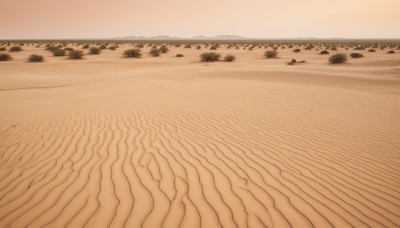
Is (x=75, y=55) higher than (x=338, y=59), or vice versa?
(x=75, y=55)

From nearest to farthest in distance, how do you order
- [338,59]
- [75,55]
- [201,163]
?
[201,163], [338,59], [75,55]

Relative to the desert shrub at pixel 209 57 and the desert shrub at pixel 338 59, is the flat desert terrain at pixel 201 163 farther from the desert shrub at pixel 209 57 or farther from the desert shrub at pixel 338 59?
the desert shrub at pixel 209 57

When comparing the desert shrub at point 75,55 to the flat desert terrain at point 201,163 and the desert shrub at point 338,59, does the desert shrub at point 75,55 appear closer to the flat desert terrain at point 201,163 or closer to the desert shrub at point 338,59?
the flat desert terrain at point 201,163

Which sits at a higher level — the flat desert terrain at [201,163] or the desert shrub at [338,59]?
the desert shrub at [338,59]

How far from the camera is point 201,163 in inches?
143

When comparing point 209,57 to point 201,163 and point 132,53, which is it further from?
point 201,163

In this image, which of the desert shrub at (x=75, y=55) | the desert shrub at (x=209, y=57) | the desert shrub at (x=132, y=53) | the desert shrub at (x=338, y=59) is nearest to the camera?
the desert shrub at (x=338, y=59)

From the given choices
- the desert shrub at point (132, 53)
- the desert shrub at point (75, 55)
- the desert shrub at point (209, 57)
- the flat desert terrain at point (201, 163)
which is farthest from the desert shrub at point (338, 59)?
the desert shrub at point (75, 55)

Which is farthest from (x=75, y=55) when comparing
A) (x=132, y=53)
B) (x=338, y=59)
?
(x=338, y=59)

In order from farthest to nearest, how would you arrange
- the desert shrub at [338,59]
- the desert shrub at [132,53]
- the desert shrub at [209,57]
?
the desert shrub at [132,53]
the desert shrub at [209,57]
the desert shrub at [338,59]

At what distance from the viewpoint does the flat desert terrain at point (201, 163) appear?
8.34 feet

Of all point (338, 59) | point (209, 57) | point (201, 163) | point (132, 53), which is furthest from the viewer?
point (132, 53)

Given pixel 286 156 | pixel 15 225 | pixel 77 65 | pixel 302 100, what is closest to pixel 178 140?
pixel 286 156

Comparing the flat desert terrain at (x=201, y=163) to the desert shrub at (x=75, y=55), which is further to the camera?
the desert shrub at (x=75, y=55)
